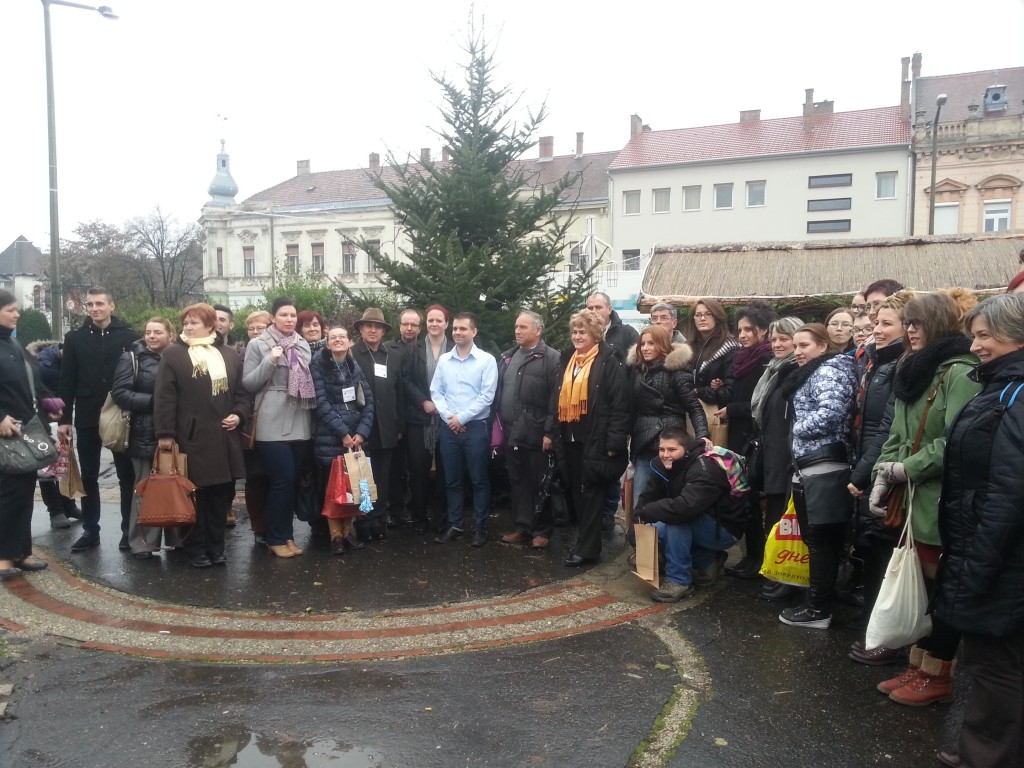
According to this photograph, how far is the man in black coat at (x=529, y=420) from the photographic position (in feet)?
21.8

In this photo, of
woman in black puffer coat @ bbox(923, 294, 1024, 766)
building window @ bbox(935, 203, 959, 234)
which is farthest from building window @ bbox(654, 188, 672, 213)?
woman in black puffer coat @ bbox(923, 294, 1024, 766)

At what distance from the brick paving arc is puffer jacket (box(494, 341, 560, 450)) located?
1383 mm

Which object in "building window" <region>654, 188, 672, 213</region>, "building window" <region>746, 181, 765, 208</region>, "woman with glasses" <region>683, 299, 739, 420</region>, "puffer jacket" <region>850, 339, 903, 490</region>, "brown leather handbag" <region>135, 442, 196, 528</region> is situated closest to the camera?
"puffer jacket" <region>850, 339, 903, 490</region>

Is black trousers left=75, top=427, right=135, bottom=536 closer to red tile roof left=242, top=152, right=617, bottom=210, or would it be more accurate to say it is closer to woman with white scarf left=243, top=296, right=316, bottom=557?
woman with white scarf left=243, top=296, right=316, bottom=557

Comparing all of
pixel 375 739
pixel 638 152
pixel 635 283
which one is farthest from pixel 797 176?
pixel 375 739

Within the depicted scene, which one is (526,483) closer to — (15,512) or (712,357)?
(712,357)

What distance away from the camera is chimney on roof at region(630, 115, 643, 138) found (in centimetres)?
5606

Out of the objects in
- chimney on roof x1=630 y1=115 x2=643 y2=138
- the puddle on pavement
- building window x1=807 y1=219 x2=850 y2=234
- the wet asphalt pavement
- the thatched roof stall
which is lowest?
the wet asphalt pavement

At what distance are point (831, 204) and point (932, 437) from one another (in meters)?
49.6

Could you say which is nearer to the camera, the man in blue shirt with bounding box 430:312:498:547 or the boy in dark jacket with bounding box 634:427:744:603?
the boy in dark jacket with bounding box 634:427:744:603

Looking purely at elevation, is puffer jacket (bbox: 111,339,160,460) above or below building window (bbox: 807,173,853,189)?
below

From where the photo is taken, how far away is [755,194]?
50.6m

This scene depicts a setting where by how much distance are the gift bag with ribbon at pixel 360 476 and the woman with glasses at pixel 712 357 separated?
286 centimetres

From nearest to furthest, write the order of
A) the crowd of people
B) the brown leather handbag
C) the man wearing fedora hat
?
1. the crowd of people
2. the brown leather handbag
3. the man wearing fedora hat
